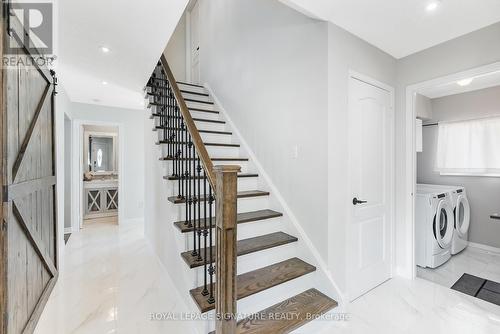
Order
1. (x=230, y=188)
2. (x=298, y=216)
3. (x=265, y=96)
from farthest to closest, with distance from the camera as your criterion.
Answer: (x=265, y=96), (x=298, y=216), (x=230, y=188)

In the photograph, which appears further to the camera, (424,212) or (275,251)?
(424,212)

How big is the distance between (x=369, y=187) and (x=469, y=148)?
2431 millimetres

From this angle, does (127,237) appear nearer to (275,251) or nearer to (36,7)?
(275,251)

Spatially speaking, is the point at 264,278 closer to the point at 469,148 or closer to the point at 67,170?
the point at 469,148

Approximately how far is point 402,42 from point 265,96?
1.39 metres

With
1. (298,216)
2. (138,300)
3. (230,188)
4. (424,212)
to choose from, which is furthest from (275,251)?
(424,212)

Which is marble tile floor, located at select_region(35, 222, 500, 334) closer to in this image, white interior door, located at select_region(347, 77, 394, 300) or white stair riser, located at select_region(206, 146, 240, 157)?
white interior door, located at select_region(347, 77, 394, 300)

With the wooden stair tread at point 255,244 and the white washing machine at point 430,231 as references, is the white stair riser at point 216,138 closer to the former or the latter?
the wooden stair tread at point 255,244

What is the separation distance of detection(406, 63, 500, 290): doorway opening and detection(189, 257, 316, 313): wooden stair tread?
134 cm

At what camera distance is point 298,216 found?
2.27 metres

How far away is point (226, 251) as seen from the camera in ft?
4.58

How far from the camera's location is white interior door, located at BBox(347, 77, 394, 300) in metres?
2.13

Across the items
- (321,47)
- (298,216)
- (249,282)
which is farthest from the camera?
(298,216)
